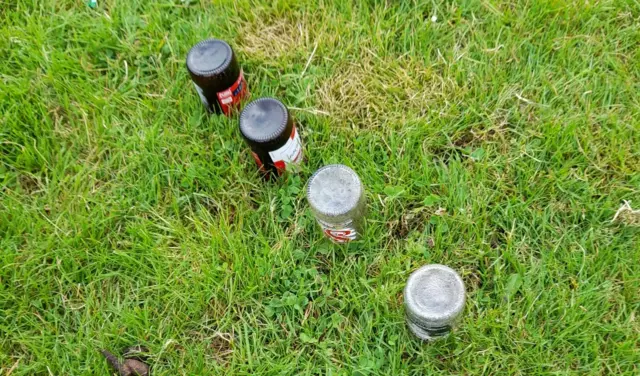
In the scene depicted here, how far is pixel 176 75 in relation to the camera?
279cm

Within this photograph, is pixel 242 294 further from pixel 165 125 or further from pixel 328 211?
pixel 165 125

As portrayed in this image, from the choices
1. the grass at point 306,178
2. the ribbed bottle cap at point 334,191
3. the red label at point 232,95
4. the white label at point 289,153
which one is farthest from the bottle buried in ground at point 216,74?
the ribbed bottle cap at point 334,191

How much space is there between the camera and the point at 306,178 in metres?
2.56

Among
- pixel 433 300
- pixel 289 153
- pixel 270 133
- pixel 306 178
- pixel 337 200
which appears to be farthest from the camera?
pixel 306 178

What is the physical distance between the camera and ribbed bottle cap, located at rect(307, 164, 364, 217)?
2193 millimetres

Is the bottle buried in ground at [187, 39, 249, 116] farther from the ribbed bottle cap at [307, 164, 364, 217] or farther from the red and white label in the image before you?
the ribbed bottle cap at [307, 164, 364, 217]

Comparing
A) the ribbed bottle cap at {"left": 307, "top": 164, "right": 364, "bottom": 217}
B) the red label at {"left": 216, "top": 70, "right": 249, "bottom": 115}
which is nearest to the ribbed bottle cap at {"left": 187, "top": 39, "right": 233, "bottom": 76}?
the red label at {"left": 216, "top": 70, "right": 249, "bottom": 115}

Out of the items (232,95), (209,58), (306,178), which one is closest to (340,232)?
(306,178)

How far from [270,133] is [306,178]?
32cm

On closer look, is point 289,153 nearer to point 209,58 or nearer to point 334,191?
point 334,191

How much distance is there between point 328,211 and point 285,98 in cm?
76

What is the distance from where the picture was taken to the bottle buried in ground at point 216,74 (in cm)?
250

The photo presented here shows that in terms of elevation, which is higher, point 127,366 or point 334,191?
point 334,191

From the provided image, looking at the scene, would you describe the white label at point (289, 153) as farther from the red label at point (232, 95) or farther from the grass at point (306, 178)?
the red label at point (232, 95)
